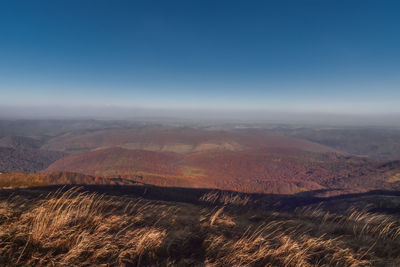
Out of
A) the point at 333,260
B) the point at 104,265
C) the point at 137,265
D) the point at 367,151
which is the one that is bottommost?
the point at 367,151

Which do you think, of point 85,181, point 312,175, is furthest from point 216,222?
point 312,175

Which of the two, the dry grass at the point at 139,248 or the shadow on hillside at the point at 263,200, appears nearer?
the dry grass at the point at 139,248

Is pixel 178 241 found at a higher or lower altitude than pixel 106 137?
higher

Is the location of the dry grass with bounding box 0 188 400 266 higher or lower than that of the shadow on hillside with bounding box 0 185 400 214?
higher

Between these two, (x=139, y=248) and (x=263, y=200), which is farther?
(x=263, y=200)

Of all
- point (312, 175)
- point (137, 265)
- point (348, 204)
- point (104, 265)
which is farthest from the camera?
point (312, 175)

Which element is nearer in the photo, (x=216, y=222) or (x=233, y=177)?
(x=216, y=222)

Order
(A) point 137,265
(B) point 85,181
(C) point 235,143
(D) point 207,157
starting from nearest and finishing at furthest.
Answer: (A) point 137,265 → (B) point 85,181 → (D) point 207,157 → (C) point 235,143

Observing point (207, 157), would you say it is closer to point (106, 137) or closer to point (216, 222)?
point (216, 222)

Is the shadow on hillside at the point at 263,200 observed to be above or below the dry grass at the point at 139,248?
below

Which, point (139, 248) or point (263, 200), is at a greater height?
point (139, 248)

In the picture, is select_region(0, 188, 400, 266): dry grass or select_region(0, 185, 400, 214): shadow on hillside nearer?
select_region(0, 188, 400, 266): dry grass
